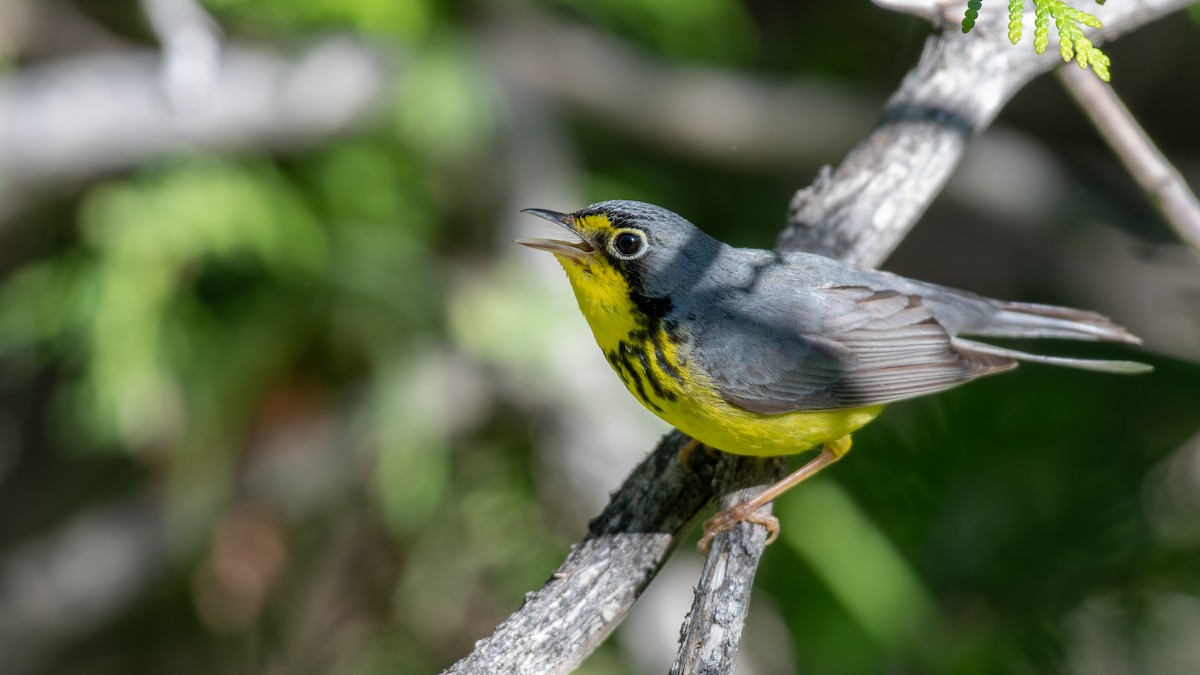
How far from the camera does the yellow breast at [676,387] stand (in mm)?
3949

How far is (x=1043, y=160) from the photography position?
7656 mm

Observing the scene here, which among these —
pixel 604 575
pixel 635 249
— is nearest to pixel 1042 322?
pixel 635 249

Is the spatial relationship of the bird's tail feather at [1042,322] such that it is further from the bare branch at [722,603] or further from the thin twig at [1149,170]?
the bare branch at [722,603]

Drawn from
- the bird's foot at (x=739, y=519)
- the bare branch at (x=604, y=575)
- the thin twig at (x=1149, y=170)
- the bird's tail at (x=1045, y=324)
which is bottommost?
the bare branch at (x=604, y=575)

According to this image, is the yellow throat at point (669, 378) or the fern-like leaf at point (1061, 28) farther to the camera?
the yellow throat at point (669, 378)

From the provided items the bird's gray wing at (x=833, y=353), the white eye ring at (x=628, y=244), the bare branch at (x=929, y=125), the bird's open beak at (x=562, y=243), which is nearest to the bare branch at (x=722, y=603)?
the bird's gray wing at (x=833, y=353)

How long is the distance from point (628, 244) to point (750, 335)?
21.4 inches

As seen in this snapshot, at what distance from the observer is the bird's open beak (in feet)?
13.7

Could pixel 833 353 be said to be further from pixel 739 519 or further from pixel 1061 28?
pixel 1061 28

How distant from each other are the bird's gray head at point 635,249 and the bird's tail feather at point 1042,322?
3.95ft

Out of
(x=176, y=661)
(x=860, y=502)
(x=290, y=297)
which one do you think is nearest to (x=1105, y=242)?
(x=860, y=502)

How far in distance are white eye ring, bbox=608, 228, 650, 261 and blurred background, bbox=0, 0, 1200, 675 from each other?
176cm

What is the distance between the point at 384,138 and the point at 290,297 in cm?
102

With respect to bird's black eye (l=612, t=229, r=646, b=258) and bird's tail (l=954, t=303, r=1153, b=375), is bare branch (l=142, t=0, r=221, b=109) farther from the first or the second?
bird's tail (l=954, t=303, r=1153, b=375)
